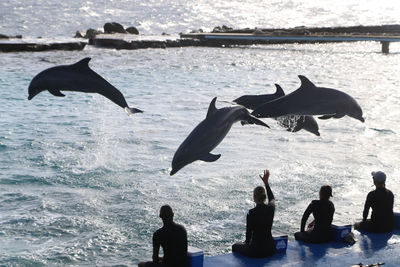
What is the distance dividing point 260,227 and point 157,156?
10.8m

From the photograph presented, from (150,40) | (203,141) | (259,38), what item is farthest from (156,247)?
(259,38)

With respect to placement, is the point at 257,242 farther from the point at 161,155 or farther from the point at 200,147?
the point at 161,155

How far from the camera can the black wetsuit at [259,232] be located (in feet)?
27.8

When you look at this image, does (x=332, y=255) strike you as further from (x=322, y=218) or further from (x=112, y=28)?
(x=112, y=28)

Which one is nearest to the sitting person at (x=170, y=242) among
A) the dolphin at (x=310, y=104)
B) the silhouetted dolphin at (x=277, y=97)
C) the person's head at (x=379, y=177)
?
the dolphin at (x=310, y=104)

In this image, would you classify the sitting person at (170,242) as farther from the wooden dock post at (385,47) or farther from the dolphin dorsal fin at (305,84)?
the wooden dock post at (385,47)

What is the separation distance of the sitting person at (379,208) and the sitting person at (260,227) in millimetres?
1868

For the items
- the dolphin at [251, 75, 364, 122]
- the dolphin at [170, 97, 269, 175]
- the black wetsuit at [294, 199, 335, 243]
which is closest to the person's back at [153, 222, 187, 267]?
the dolphin at [170, 97, 269, 175]

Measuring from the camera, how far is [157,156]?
19.3 metres

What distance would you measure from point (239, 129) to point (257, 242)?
595 inches

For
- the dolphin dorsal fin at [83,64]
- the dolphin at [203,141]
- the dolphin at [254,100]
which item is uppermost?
the dolphin dorsal fin at [83,64]

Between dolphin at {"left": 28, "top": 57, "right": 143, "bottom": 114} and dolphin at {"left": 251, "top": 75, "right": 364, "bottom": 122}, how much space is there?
1.75m

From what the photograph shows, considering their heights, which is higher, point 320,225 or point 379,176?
point 379,176

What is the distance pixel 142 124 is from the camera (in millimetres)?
24484
